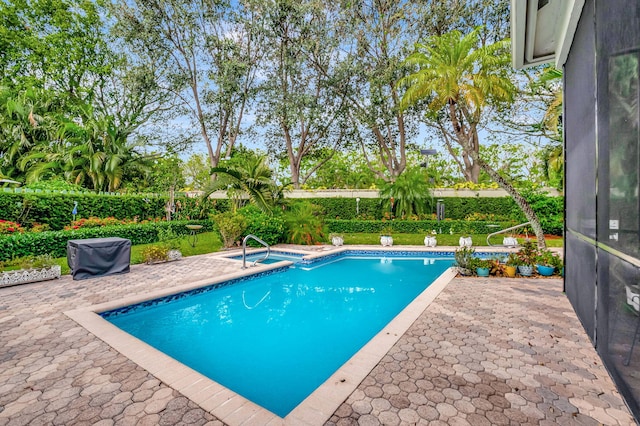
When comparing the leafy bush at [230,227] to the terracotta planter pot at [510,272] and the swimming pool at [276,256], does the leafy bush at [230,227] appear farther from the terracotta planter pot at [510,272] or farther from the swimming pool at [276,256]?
the terracotta planter pot at [510,272]

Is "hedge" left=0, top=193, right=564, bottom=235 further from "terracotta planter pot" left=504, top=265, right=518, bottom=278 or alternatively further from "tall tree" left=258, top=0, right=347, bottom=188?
"terracotta planter pot" left=504, top=265, right=518, bottom=278

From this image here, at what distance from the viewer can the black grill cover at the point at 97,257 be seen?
6.97 metres

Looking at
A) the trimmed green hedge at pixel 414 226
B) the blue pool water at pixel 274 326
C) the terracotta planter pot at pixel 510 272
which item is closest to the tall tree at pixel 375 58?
the trimmed green hedge at pixel 414 226

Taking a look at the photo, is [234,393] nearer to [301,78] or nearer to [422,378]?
[422,378]

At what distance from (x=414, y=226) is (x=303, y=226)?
6194 millimetres

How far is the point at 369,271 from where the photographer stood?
930 cm

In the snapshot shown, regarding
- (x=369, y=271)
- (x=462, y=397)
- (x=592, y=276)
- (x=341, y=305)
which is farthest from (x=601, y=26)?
(x=369, y=271)

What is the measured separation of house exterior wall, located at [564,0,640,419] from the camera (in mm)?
2184

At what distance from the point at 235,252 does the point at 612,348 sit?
992cm

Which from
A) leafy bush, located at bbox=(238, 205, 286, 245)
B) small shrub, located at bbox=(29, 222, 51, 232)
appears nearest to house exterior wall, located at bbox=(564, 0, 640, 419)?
leafy bush, located at bbox=(238, 205, 286, 245)

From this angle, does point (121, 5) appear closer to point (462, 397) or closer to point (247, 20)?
point (247, 20)

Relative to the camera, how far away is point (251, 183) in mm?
12391

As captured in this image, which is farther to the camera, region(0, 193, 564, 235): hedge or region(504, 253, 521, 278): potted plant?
region(0, 193, 564, 235): hedge

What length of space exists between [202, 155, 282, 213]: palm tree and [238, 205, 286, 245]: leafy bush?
269 millimetres
